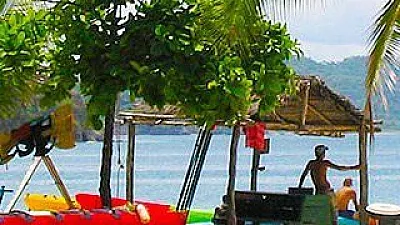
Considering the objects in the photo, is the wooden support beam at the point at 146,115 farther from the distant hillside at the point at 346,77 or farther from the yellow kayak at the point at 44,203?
the distant hillside at the point at 346,77

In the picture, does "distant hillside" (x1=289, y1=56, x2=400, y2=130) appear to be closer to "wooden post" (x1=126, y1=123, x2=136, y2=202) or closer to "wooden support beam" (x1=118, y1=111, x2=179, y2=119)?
"wooden support beam" (x1=118, y1=111, x2=179, y2=119)

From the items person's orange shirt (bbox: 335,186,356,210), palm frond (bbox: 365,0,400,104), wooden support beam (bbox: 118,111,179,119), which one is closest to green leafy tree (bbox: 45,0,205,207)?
palm frond (bbox: 365,0,400,104)

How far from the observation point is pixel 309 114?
35.4 feet

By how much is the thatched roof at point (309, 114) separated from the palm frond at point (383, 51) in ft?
8.24

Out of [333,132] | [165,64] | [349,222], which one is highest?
[165,64]

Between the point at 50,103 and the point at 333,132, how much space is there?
486 cm

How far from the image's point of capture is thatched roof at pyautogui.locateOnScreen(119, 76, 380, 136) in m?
10.1

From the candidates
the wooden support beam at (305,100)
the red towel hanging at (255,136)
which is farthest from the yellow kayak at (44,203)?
the wooden support beam at (305,100)

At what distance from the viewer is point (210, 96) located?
7.04 meters

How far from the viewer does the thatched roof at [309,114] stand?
33.0 ft

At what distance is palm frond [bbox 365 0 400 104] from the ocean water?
4.85 metres

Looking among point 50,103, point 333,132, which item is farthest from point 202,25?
point 333,132

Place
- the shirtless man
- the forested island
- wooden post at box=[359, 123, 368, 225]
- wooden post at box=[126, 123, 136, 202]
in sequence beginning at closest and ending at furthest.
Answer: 1. the forested island
2. wooden post at box=[359, 123, 368, 225]
3. the shirtless man
4. wooden post at box=[126, 123, 136, 202]

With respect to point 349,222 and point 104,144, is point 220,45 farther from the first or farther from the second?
point 349,222
